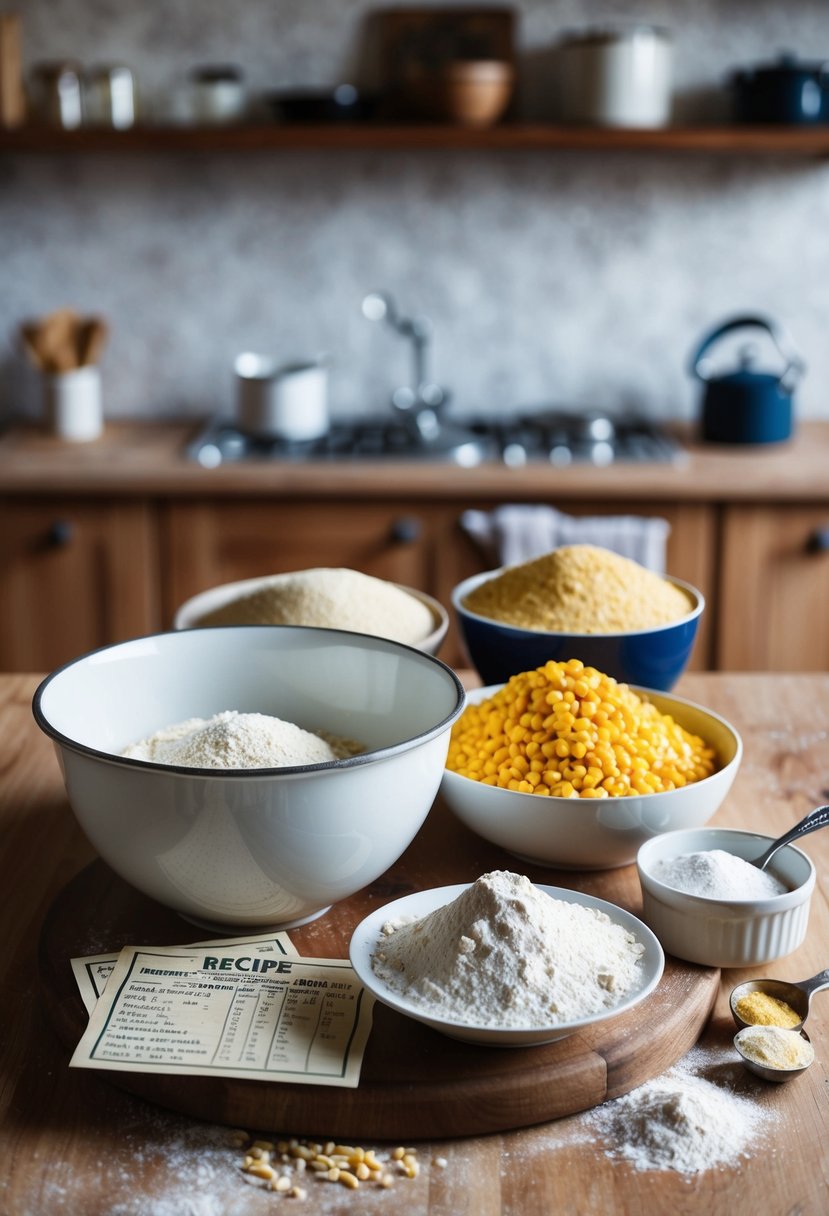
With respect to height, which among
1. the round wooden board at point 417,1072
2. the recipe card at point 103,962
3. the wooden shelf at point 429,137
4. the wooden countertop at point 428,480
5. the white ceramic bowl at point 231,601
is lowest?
the wooden countertop at point 428,480

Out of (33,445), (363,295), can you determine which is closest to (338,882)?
(33,445)

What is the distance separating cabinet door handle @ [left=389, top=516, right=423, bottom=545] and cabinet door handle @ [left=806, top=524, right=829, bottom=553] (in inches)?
30.6

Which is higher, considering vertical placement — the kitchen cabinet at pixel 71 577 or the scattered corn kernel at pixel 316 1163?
the scattered corn kernel at pixel 316 1163

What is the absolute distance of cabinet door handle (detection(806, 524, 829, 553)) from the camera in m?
2.58

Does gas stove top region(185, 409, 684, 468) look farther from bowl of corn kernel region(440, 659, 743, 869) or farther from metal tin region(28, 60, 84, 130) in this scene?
bowl of corn kernel region(440, 659, 743, 869)

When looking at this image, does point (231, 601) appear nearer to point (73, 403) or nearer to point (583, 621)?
point (583, 621)

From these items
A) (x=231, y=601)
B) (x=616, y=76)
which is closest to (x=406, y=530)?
(x=616, y=76)

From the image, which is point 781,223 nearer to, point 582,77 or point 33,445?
point 582,77

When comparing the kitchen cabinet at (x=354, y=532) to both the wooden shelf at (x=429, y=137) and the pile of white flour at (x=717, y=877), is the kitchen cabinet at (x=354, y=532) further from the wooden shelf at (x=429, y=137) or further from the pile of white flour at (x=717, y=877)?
the pile of white flour at (x=717, y=877)

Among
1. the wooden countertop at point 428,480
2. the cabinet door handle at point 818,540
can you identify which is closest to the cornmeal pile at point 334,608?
the wooden countertop at point 428,480

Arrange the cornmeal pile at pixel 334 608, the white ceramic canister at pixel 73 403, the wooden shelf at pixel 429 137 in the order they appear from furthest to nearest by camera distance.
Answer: the white ceramic canister at pixel 73 403 → the wooden shelf at pixel 429 137 → the cornmeal pile at pixel 334 608

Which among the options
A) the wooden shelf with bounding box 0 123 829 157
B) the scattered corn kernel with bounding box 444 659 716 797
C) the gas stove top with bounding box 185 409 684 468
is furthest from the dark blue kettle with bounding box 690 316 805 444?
the scattered corn kernel with bounding box 444 659 716 797

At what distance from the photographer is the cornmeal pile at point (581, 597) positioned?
4.08ft

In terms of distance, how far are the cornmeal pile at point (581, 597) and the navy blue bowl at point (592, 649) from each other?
0.06ft
